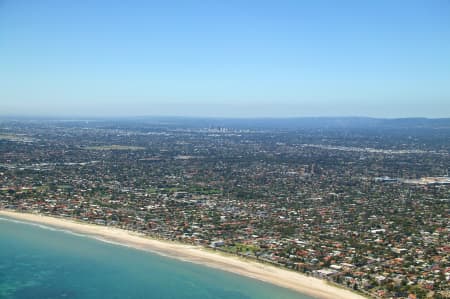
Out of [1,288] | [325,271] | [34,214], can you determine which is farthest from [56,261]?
[325,271]

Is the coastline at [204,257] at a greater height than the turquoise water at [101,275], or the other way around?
the coastline at [204,257]

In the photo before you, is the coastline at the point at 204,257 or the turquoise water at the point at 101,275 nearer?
the turquoise water at the point at 101,275

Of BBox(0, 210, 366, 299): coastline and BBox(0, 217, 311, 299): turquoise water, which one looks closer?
BBox(0, 217, 311, 299): turquoise water

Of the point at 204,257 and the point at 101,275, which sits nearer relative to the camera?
the point at 101,275

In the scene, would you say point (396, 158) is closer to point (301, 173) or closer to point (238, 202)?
point (301, 173)
